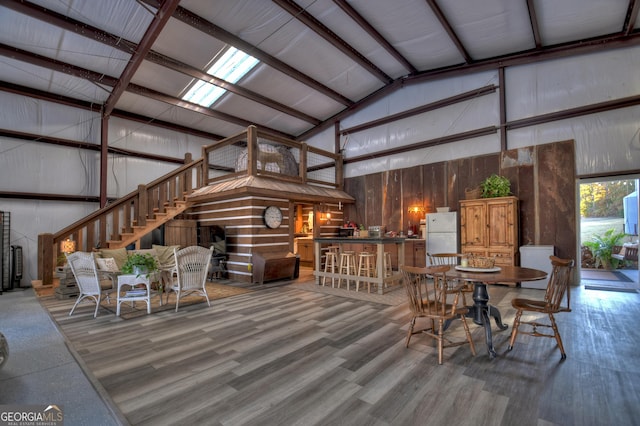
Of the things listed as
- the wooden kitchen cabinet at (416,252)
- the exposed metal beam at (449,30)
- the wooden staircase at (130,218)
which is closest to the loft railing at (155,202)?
the wooden staircase at (130,218)

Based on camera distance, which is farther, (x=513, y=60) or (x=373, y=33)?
(x=513, y=60)

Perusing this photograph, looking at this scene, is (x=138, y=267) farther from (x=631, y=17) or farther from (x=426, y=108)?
(x=631, y=17)

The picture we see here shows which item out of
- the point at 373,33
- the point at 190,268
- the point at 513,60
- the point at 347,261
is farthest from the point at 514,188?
the point at 190,268

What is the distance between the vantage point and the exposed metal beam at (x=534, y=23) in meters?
5.80

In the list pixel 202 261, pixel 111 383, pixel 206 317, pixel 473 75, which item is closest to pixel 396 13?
pixel 473 75

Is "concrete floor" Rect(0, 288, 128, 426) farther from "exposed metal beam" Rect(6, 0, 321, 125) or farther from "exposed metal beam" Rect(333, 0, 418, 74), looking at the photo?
"exposed metal beam" Rect(333, 0, 418, 74)

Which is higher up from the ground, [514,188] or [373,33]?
[373,33]

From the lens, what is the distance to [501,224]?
23.1ft

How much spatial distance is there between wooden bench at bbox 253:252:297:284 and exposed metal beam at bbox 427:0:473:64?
6423mm

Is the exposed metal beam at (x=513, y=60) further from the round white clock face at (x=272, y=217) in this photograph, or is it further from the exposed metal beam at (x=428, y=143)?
the round white clock face at (x=272, y=217)

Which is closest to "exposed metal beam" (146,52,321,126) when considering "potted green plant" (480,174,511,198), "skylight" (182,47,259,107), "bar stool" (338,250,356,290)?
"skylight" (182,47,259,107)

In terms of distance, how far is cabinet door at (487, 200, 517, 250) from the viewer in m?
6.90

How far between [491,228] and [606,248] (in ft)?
15.8

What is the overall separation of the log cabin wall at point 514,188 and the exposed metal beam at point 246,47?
11.2 ft
